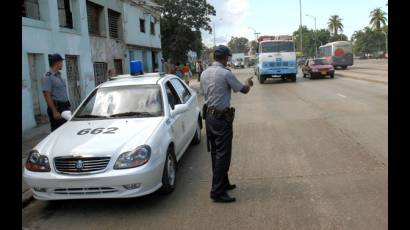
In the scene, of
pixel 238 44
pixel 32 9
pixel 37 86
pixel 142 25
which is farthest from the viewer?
pixel 238 44

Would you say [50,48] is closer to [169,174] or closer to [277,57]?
[169,174]

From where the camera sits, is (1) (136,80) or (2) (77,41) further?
(2) (77,41)

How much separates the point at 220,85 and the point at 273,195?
1.54m

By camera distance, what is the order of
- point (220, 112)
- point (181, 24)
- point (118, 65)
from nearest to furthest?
point (220, 112) → point (118, 65) → point (181, 24)

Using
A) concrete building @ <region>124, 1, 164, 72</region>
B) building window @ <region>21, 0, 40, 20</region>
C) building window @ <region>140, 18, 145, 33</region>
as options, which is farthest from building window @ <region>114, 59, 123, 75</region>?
building window @ <region>21, 0, 40, 20</region>

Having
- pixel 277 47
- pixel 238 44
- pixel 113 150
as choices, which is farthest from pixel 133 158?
pixel 238 44

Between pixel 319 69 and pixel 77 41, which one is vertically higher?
pixel 77 41

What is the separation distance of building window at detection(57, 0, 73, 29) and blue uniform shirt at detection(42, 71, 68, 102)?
31.8 ft

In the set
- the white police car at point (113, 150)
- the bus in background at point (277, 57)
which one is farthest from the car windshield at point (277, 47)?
the white police car at point (113, 150)

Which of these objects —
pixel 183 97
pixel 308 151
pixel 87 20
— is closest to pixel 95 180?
pixel 183 97

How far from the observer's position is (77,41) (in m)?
16.7

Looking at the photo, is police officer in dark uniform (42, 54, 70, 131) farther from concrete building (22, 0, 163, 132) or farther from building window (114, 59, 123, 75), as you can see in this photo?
building window (114, 59, 123, 75)
